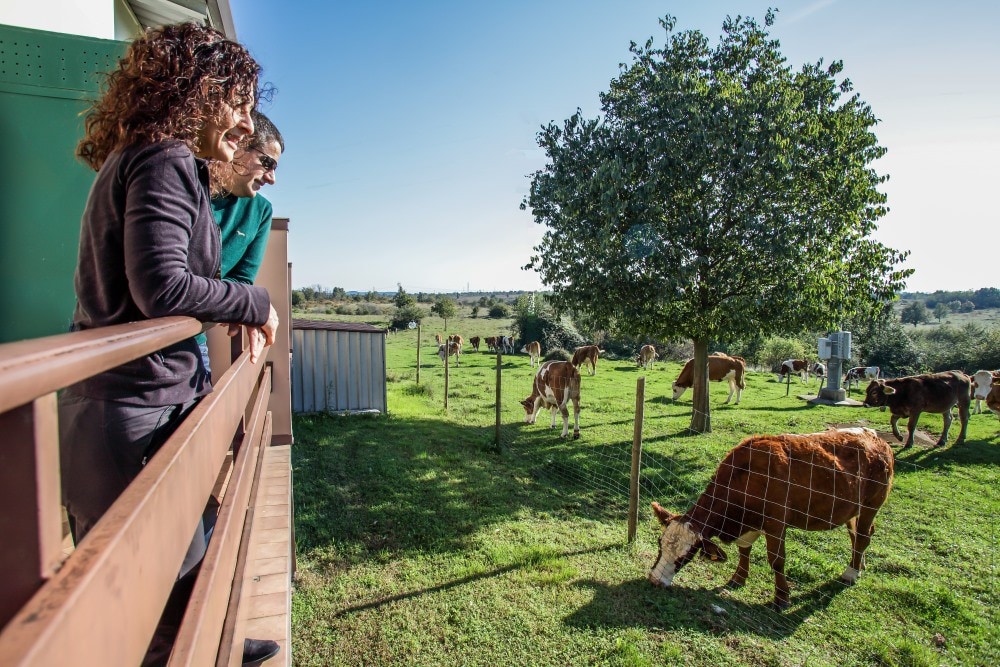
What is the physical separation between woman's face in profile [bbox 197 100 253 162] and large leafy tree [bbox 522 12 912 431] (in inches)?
323

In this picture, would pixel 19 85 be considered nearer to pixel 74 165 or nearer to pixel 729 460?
pixel 74 165

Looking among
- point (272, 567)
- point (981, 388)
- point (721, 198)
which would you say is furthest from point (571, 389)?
point (981, 388)

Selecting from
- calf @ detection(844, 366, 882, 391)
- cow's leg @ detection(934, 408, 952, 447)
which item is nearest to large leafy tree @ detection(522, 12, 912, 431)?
cow's leg @ detection(934, 408, 952, 447)

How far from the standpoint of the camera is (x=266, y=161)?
193 centimetres

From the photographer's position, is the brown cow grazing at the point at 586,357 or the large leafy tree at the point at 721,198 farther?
the brown cow grazing at the point at 586,357

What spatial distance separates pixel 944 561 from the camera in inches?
212

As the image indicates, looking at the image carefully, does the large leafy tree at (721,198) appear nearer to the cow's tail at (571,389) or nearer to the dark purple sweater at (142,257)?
the cow's tail at (571,389)

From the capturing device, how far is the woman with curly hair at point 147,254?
111 cm

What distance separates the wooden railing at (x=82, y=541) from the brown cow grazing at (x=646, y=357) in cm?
2303

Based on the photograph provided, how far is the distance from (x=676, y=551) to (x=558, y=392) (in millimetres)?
6146

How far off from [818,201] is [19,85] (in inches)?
409

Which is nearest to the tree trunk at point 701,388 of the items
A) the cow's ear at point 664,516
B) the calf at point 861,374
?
the cow's ear at point 664,516

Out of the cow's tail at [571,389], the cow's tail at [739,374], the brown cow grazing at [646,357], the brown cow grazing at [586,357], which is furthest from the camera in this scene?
the brown cow grazing at [646,357]

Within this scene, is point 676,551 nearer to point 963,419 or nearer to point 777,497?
point 777,497
